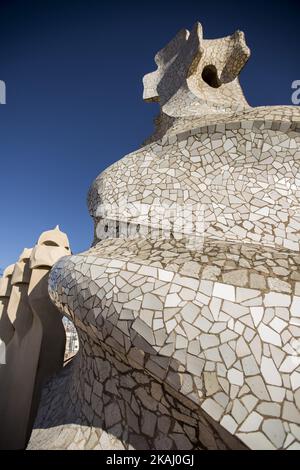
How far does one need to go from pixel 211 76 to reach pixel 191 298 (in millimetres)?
8704

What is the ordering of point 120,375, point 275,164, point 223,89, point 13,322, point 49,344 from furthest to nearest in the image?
point 223,89 < point 13,322 < point 49,344 < point 275,164 < point 120,375

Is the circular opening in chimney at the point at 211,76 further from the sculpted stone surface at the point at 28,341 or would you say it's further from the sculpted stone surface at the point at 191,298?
the sculpted stone surface at the point at 28,341

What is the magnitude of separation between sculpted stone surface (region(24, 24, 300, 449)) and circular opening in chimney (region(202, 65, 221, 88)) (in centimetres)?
472

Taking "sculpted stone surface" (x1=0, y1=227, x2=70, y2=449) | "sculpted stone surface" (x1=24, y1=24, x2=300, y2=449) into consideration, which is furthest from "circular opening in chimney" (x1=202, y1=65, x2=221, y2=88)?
"sculpted stone surface" (x1=0, y1=227, x2=70, y2=449)

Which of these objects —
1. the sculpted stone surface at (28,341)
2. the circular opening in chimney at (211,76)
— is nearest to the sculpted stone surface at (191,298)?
the sculpted stone surface at (28,341)

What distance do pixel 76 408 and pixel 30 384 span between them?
9.14 feet

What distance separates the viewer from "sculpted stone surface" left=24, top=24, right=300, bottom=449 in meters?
1.86

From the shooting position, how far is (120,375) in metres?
2.70

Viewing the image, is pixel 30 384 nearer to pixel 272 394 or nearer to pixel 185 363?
pixel 185 363

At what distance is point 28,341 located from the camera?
593cm

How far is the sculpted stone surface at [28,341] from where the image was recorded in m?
5.33

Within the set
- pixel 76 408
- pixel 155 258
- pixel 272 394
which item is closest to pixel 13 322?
pixel 76 408

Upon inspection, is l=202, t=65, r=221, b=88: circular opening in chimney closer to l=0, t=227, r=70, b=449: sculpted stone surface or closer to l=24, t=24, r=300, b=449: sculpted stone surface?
l=24, t=24, r=300, b=449: sculpted stone surface

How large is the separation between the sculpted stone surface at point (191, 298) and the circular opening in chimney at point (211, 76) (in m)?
4.72
